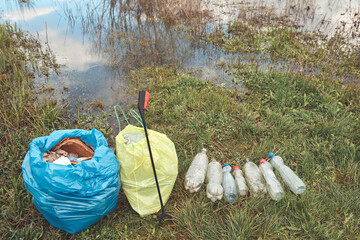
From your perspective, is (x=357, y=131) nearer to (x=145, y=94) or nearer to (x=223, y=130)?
(x=223, y=130)

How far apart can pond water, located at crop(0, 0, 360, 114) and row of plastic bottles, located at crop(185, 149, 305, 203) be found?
5.73ft

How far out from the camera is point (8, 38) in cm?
517

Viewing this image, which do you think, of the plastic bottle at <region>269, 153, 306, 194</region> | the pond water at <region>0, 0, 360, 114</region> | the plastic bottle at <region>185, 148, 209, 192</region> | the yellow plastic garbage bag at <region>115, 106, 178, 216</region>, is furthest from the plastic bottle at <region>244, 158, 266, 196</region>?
the pond water at <region>0, 0, 360, 114</region>

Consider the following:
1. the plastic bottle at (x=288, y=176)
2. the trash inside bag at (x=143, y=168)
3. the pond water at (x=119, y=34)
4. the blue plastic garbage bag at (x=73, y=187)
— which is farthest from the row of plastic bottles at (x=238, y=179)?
the pond water at (x=119, y=34)

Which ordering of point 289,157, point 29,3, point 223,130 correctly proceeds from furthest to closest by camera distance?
point 29,3, point 223,130, point 289,157

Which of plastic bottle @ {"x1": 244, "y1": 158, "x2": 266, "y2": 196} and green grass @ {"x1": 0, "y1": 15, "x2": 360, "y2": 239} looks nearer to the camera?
green grass @ {"x1": 0, "y1": 15, "x2": 360, "y2": 239}

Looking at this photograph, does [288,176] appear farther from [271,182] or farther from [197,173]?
[197,173]

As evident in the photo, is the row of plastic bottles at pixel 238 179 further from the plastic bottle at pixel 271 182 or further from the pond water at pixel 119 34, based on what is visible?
the pond water at pixel 119 34

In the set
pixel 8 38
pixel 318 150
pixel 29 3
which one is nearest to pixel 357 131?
pixel 318 150

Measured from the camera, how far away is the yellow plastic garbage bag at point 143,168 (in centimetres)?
201

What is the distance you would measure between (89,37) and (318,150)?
547 centimetres

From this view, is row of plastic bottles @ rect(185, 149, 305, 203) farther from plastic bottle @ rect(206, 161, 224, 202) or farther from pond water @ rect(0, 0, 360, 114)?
pond water @ rect(0, 0, 360, 114)

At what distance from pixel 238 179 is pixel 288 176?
506mm

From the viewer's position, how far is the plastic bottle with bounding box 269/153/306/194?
2.31 meters
